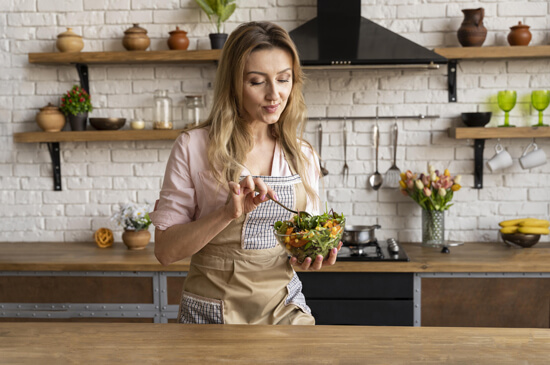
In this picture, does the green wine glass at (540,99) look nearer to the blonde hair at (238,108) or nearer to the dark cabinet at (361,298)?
the dark cabinet at (361,298)

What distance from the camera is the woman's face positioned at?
1.88m

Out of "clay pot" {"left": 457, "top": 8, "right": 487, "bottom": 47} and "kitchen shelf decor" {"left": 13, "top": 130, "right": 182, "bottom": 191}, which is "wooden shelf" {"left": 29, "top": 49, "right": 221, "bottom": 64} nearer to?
"kitchen shelf decor" {"left": 13, "top": 130, "right": 182, "bottom": 191}

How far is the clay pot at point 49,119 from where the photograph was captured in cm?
357

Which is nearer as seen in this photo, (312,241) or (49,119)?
(312,241)

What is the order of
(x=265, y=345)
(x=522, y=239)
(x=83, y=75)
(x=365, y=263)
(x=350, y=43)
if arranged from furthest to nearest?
(x=83, y=75), (x=522, y=239), (x=350, y=43), (x=365, y=263), (x=265, y=345)

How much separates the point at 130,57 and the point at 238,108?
168 centimetres

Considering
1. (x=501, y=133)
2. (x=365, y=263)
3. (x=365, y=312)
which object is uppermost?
(x=501, y=133)

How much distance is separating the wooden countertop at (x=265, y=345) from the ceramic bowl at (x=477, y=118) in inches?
76.9

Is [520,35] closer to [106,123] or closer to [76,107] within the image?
[106,123]

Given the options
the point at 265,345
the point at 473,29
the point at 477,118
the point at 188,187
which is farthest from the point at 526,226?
the point at 265,345

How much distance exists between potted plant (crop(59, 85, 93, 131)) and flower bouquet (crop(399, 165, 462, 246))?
1.89m

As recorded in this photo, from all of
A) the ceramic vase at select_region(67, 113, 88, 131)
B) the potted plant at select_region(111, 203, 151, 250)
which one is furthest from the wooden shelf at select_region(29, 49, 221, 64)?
the potted plant at select_region(111, 203, 151, 250)

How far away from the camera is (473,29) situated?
132 inches

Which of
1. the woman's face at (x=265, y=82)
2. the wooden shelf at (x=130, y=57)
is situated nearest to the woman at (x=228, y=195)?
the woman's face at (x=265, y=82)
